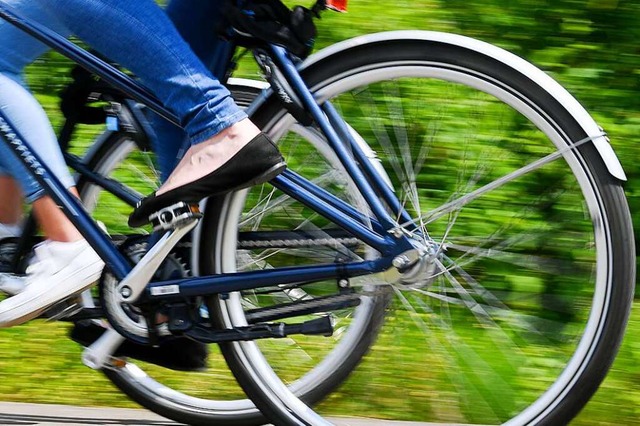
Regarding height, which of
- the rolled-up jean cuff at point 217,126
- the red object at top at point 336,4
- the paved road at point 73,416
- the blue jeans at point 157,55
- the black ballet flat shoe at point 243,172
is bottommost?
the paved road at point 73,416

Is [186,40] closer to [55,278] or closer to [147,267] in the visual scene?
[147,267]

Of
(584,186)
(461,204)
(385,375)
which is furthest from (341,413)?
(584,186)

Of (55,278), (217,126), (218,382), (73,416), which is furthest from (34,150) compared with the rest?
(218,382)

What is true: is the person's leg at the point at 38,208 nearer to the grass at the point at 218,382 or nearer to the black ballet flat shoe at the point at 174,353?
the black ballet flat shoe at the point at 174,353

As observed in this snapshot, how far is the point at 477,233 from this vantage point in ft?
9.75

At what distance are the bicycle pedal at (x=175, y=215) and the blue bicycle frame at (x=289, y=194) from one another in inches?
6.8

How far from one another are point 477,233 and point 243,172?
673 mm

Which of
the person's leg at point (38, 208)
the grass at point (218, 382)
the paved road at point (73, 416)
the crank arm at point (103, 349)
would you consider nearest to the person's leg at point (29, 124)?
the person's leg at point (38, 208)

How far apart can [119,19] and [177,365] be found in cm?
96

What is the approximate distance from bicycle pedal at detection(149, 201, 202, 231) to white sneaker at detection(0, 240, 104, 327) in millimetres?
256

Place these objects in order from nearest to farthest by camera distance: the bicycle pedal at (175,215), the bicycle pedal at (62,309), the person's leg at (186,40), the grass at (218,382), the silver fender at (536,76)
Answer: the silver fender at (536,76)
the bicycle pedal at (175,215)
the person's leg at (186,40)
the bicycle pedal at (62,309)
the grass at (218,382)

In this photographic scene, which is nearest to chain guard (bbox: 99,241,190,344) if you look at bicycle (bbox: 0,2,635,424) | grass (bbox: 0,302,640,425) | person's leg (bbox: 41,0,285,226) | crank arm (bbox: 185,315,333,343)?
bicycle (bbox: 0,2,635,424)

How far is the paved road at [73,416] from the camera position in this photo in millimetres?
3309

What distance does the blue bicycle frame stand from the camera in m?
2.73
